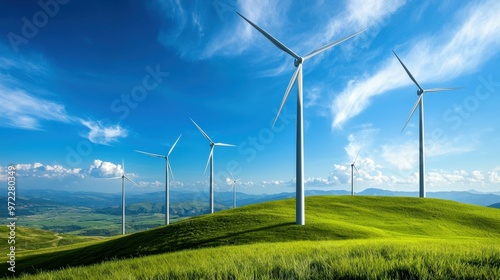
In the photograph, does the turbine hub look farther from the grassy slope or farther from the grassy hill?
the grassy slope

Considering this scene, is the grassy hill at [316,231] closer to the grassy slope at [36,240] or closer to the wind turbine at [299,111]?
the wind turbine at [299,111]

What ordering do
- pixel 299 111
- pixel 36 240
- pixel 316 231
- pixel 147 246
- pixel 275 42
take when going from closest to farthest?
pixel 316 231, pixel 147 246, pixel 299 111, pixel 275 42, pixel 36 240

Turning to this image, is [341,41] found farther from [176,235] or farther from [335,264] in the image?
[335,264]

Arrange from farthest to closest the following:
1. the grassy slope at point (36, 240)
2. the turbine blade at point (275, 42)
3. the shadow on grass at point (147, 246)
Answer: the grassy slope at point (36, 240) < the turbine blade at point (275, 42) < the shadow on grass at point (147, 246)

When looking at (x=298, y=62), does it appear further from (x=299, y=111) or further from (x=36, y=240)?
(x=36, y=240)

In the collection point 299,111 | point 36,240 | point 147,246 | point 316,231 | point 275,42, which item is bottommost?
point 36,240

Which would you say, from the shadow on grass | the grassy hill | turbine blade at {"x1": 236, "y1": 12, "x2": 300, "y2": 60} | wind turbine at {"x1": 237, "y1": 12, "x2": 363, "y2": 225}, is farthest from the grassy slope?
turbine blade at {"x1": 236, "y1": 12, "x2": 300, "y2": 60}

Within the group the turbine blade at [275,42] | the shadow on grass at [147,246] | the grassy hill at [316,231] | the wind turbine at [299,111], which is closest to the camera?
the grassy hill at [316,231]

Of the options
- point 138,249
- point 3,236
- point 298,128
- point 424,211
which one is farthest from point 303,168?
point 3,236

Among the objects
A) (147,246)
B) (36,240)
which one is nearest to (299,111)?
(147,246)

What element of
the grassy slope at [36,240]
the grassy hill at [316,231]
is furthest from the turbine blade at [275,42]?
the grassy slope at [36,240]

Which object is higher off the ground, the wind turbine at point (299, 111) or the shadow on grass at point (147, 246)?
the wind turbine at point (299, 111)
